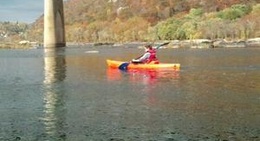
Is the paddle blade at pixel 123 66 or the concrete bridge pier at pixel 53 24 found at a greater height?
the concrete bridge pier at pixel 53 24

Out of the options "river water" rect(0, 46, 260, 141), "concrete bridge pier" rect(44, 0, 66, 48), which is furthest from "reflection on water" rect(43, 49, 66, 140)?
"concrete bridge pier" rect(44, 0, 66, 48)

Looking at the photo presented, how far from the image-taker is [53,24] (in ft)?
429

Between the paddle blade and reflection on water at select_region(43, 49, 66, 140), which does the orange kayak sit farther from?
reflection on water at select_region(43, 49, 66, 140)

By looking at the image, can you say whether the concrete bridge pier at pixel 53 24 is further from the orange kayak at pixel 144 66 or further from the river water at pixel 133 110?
the river water at pixel 133 110

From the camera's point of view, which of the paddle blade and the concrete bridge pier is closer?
the paddle blade

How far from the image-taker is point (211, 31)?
176 metres

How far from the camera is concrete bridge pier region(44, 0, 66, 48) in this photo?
129625 millimetres

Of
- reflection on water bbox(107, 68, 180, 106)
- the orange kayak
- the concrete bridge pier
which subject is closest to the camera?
reflection on water bbox(107, 68, 180, 106)

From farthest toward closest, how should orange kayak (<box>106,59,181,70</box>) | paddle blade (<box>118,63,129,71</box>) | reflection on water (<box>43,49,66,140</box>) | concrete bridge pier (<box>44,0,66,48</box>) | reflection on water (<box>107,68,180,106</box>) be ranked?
concrete bridge pier (<box>44,0,66,48</box>)
paddle blade (<box>118,63,129,71</box>)
orange kayak (<box>106,59,181,70</box>)
reflection on water (<box>107,68,180,106</box>)
reflection on water (<box>43,49,66,140</box>)

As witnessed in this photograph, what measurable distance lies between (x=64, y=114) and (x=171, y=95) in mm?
8426

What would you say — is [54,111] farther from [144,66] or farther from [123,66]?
[123,66]

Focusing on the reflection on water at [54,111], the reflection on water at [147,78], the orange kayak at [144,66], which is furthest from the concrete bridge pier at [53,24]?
the reflection on water at [54,111]

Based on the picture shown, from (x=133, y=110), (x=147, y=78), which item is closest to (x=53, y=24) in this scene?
(x=147, y=78)

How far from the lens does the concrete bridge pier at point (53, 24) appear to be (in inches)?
5103
